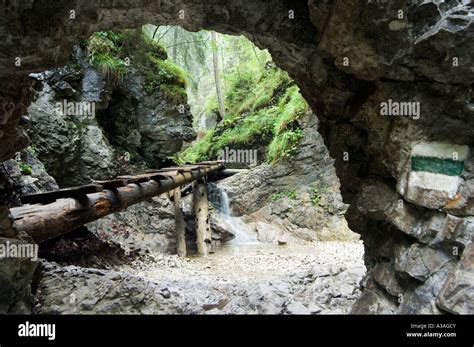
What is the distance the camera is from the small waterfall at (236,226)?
43.7 feet

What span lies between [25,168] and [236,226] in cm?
884

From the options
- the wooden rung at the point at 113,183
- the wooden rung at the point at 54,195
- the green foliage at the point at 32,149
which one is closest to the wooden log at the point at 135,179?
the wooden rung at the point at 113,183

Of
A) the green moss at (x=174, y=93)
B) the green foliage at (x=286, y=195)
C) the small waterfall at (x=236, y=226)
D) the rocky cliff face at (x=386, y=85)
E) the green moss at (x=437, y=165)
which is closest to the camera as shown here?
the rocky cliff face at (x=386, y=85)

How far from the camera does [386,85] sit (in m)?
3.75

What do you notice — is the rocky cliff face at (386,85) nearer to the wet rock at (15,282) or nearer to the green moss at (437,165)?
the green moss at (437,165)

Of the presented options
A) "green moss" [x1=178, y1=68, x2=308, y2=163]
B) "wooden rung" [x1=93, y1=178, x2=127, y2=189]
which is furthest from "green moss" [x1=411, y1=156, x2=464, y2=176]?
"green moss" [x1=178, y1=68, x2=308, y2=163]

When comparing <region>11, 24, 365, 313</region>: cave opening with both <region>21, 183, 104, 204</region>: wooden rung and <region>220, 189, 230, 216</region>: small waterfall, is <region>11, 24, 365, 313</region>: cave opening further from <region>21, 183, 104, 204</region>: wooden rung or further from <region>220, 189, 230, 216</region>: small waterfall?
<region>21, 183, 104, 204</region>: wooden rung

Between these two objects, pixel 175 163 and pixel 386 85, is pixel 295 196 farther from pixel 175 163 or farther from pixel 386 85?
pixel 386 85

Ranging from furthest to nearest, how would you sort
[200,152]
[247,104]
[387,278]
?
[200,152], [247,104], [387,278]

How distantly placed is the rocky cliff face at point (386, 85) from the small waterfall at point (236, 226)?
9105 mm

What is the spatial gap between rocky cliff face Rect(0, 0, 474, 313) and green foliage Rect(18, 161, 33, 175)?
370 centimetres

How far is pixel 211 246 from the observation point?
40.8ft

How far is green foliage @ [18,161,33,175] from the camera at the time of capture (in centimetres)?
688

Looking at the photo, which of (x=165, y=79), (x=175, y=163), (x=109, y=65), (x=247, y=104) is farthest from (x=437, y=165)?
(x=247, y=104)
